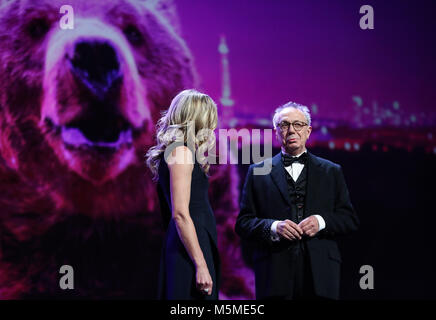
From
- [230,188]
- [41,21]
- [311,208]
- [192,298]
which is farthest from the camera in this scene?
[230,188]

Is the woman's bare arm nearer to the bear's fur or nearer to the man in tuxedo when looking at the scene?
the man in tuxedo

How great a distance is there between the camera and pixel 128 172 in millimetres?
2957

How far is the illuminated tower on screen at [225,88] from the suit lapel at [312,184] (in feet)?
3.13

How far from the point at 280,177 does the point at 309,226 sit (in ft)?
0.90

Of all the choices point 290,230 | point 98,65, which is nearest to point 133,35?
point 98,65

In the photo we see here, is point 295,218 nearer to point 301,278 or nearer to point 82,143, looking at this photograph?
point 301,278

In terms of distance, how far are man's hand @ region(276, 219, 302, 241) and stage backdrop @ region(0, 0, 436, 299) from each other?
1050 millimetres

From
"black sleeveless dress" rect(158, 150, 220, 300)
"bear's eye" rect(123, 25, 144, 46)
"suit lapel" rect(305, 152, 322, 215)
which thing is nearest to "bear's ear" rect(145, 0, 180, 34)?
"bear's eye" rect(123, 25, 144, 46)

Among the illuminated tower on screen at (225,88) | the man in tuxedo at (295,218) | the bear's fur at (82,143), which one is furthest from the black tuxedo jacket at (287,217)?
the bear's fur at (82,143)

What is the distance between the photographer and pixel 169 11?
3047 millimetres

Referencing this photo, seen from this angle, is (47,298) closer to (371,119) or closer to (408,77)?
(371,119)

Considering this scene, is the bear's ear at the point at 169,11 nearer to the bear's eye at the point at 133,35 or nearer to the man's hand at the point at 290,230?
the bear's eye at the point at 133,35

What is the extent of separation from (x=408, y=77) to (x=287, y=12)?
3.13 feet
